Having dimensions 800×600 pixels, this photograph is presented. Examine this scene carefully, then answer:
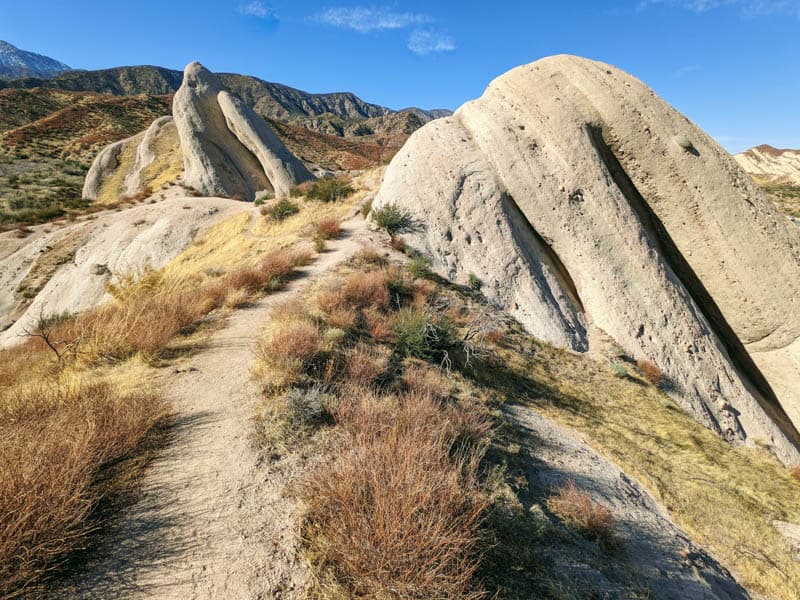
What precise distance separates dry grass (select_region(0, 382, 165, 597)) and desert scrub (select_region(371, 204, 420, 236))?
6.83m

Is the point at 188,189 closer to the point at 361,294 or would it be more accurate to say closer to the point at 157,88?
the point at 361,294

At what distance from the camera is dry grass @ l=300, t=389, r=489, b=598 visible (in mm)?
2010

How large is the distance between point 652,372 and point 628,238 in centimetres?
308

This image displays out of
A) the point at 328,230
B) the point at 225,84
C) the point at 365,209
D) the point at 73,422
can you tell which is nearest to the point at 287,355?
the point at 73,422

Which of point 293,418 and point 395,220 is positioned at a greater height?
point 395,220

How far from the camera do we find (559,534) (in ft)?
10.5

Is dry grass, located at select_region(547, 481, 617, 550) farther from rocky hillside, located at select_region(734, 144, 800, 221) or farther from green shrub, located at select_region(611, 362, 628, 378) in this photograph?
rocky hillside, located at select_region(734, 144, 800, 221)

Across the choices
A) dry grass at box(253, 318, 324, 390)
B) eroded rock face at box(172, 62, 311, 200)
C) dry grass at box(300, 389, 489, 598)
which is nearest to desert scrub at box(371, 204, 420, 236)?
dry grass at box(253, 318, 324, 390)

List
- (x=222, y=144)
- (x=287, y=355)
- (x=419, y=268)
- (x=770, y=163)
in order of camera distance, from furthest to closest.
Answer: (x=770, y=163) → (x=222, y=144) → (x=419, y=268) → (x=287, y=355)

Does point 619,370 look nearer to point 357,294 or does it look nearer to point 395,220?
point 357,294

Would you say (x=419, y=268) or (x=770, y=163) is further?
(x=770, y=163)

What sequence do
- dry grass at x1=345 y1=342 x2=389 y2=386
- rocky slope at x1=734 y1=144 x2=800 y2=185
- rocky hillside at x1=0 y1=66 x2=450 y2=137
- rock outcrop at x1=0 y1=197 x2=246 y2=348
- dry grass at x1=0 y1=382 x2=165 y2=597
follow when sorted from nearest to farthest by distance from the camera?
1. dry grass at x1=0 y1=382 x2=165 y2=597
2. dry grass at x1=345 y1=342 x2=389 y2=386
3. rock outcrop at x1=0 y1=197 x2=246 y2=348
4. rocky slope at x1=734 y1=144 x2=800 y2=185
5. rocky hillside at x1=0 y1=66 x2=450 y2=137

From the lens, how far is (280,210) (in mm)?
13109

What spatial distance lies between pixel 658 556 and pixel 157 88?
167m
